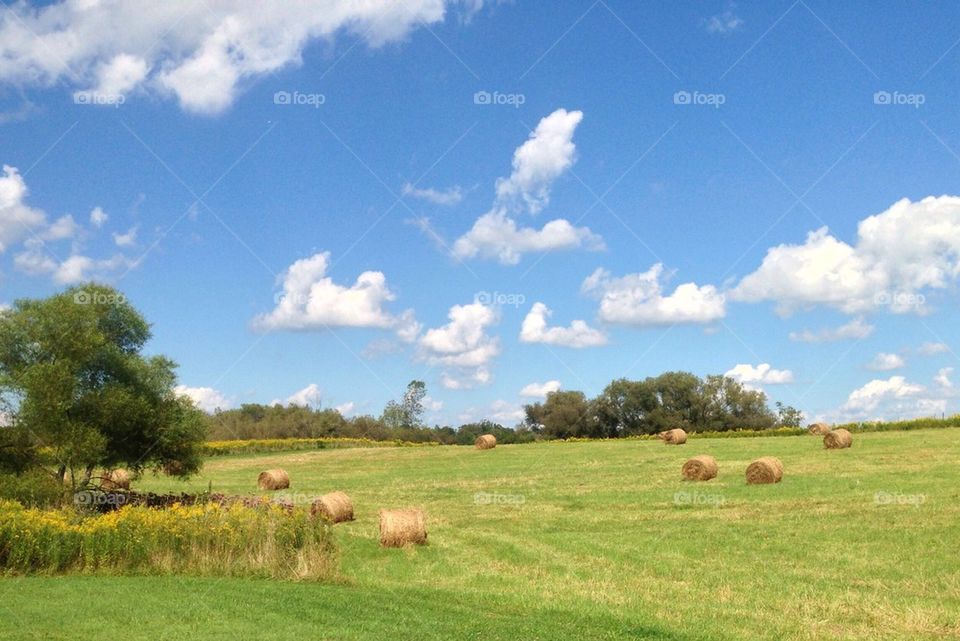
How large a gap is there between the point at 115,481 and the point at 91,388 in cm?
804

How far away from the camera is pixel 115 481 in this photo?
36656 mm

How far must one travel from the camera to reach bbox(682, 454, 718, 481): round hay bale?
35344 millimetres

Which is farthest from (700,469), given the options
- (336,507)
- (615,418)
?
(615,418)

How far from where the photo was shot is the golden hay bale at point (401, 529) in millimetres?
22969

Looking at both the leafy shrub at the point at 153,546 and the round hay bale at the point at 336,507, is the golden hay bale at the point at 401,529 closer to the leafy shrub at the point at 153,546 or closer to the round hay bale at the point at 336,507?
the leafy shrub at the point at 153,546

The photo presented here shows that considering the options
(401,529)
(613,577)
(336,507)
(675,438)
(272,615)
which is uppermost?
(675,438)

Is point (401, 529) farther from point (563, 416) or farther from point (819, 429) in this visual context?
point (563, 416)

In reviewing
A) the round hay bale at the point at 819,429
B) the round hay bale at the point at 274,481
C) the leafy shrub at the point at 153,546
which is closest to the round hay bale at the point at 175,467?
the round hay bale at the point at 274,481

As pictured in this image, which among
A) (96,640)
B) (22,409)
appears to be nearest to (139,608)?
(96,640)

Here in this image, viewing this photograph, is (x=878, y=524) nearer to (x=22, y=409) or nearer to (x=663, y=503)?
(x=663, y=503)

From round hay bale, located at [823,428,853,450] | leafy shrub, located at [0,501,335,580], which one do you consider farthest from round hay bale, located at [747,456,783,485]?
leafy shrub, located at [0,501,335,580]

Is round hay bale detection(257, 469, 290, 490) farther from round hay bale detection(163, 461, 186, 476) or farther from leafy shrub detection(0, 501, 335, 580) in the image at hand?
leafy shrub detection(0, 501, 335, 580)

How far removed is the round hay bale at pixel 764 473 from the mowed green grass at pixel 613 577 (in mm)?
864

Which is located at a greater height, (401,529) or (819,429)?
(819,429)
